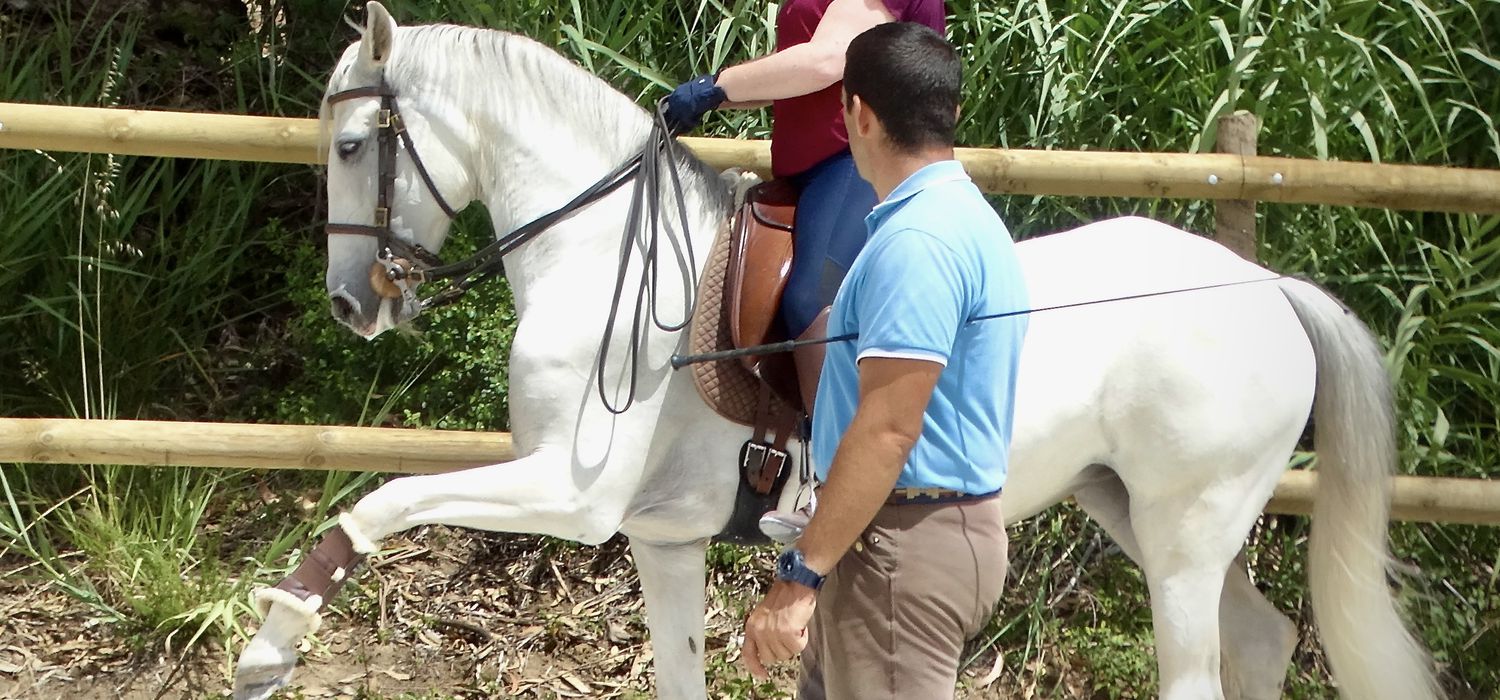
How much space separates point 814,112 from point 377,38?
89cm

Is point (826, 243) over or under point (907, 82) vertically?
under

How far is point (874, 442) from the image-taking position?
77.3 inches

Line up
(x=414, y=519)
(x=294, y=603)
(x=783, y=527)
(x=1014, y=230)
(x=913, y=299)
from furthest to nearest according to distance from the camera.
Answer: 1. (x=1014, y=230)
2. (x=414, y=519)
3. (x=294, y=603)
4. (x=783, y=527)
5. (x=913, y=299)

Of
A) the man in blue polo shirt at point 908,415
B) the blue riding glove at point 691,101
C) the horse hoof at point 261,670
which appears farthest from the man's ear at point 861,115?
the horse hoof at point 261,670

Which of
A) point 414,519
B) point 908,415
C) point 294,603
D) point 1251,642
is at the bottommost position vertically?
point 1251,642

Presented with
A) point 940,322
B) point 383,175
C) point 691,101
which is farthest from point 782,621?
point 383,175

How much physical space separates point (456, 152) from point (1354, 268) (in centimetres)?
285

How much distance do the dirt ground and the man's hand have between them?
2.00 meters

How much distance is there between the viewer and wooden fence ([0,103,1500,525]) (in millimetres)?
3463

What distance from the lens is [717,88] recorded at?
9.76 feet

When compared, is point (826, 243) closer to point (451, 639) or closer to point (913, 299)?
point (913, 299)

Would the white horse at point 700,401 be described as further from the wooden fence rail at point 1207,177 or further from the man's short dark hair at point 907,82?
the man's short dark hair at point 907,82

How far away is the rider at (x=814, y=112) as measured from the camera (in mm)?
2801

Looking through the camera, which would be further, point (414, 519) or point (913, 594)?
point (414, 519)
